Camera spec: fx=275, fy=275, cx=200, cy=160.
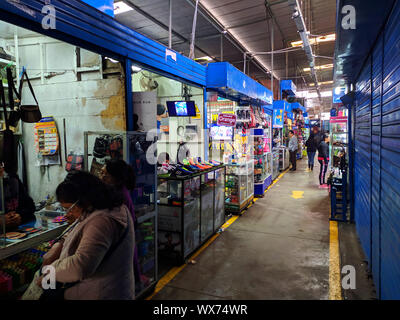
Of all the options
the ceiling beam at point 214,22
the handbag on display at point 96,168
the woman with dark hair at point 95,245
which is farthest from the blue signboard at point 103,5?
the ceiling beam at point 214,22

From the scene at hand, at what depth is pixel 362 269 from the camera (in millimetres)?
3986

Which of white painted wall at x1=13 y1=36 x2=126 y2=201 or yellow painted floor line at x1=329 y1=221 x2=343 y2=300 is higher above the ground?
white painted wall at x1=13 y1=36 x2=126 y2=201

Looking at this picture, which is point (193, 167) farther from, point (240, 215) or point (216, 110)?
point (216, 110)

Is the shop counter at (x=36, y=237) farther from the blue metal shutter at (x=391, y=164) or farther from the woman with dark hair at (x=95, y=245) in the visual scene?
the blue metal shutter at (x=391, y=164)

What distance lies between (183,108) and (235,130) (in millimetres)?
2704

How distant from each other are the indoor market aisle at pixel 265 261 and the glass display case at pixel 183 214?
0.30 metres

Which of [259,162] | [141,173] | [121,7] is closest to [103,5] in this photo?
[141,173]

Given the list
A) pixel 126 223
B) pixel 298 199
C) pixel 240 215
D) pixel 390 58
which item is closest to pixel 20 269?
pixel 126 223

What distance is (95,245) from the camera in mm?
1711

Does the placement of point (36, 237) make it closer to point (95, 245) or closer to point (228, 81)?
point (95, 245)

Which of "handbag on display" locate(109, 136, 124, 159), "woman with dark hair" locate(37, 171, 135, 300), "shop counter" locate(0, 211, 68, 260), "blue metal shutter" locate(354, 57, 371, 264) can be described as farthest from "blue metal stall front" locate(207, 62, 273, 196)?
"woman with dark hair" locate(37, 171, 135, 300)

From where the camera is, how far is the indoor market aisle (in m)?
3.51

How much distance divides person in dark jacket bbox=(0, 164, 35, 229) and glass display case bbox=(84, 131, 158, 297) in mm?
732

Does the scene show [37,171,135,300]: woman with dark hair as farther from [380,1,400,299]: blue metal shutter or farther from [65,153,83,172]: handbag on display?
[380,1,400,299]: blue metal shutter
